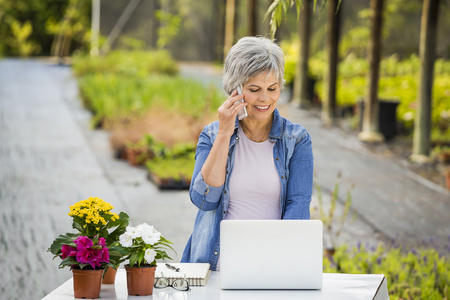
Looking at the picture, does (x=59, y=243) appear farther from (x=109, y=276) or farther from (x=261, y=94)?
(x=261, y=94)

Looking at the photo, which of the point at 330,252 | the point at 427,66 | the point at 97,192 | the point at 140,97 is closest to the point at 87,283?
the point at 330,252

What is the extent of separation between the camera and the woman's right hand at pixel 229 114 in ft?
9.06

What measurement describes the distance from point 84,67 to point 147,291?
16768 millimetres

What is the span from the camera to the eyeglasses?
2.54 meters

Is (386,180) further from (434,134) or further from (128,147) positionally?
(128,147)

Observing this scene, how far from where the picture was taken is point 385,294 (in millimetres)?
2680

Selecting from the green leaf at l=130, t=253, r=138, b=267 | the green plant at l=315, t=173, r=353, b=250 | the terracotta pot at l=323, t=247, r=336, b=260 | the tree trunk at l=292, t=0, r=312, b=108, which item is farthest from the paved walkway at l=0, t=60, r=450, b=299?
the green leaf at l=130, t=253, r=138, b=267

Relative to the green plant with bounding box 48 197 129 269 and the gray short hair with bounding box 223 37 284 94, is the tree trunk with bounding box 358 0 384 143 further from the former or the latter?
the green plant with bounding box 48 197 129 269

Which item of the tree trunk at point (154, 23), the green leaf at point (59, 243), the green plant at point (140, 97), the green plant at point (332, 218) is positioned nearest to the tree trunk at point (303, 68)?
the green plant at point (140, 97)

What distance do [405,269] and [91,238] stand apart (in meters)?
2.69

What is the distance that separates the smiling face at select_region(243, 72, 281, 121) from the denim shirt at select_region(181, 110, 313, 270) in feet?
0.31

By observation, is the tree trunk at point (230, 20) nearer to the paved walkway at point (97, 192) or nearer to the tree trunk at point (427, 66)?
the paved walkway at point (97, 192)

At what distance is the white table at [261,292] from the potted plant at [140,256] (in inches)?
1.4

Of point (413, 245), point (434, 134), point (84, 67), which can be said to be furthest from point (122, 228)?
point (84, 67)
